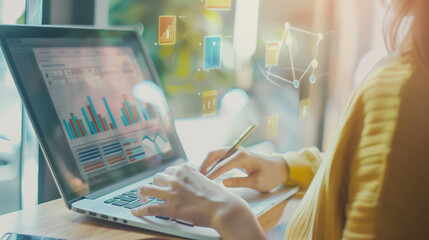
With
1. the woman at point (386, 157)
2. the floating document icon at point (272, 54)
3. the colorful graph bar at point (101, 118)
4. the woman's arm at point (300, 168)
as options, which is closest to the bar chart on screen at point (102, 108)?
the colorful graph bar at point (101, 118)

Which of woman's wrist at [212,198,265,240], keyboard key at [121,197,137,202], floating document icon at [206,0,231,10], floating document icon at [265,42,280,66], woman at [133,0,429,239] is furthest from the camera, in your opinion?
floating document icon at [265,42,280,66]

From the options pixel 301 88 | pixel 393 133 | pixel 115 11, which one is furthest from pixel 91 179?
pixel 301 88

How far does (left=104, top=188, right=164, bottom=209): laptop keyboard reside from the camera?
0.75 m

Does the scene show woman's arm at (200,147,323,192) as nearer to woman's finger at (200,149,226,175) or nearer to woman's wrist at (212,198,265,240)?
woman's finger at (200,149,226,175)

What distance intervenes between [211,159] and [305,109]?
0.86 meters

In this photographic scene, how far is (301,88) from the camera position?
1651mm

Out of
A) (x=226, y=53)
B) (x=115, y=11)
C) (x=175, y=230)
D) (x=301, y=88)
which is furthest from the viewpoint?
(x=301, y=88)

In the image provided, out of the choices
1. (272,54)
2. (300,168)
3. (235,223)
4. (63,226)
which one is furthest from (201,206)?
(272,54)

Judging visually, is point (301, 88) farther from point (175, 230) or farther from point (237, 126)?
point (175, 230)

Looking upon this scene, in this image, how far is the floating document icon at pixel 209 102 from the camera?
124 centimetres

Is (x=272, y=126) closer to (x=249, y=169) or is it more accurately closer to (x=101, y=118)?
(x=249, y=169)

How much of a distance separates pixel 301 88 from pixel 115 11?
0.83 m

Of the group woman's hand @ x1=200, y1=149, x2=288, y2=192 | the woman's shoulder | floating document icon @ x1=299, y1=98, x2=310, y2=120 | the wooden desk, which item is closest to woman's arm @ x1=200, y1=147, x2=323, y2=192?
woman's hand @ x1=200, y1=149, x2=288, y2=192

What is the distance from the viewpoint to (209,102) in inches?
49.4
